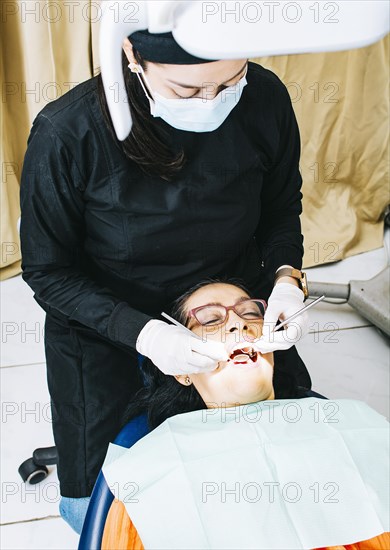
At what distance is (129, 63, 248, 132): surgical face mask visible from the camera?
1.13 metres

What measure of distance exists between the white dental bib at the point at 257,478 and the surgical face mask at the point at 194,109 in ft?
1.71

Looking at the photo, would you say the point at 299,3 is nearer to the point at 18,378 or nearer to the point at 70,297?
the point at 70,297

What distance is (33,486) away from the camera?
1845mm

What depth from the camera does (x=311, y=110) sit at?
8.11 feet

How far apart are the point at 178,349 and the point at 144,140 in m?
0.36

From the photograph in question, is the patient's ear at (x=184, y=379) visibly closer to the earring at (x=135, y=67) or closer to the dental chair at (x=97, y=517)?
the dental chair at (x=97, y=517)

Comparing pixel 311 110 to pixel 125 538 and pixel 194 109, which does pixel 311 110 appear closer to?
pixel 194 109

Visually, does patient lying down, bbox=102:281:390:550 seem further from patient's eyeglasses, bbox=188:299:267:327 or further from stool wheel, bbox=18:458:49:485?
stool wheel, bbox=18:458:49:485

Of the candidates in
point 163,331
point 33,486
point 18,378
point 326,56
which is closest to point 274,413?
point 163,331

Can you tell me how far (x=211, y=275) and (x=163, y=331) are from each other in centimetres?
24

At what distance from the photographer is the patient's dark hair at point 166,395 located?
1.43 metres

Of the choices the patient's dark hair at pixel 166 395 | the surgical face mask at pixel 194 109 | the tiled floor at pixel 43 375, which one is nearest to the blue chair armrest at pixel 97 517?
the patient's dark hair at pixel 166 395

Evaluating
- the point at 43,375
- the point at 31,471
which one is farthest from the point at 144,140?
the point at 43,375

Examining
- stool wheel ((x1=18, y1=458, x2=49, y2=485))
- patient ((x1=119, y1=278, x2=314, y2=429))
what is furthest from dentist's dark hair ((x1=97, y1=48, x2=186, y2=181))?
stool wheel ((x1=18, y1=458, x2=49, y2=485))
